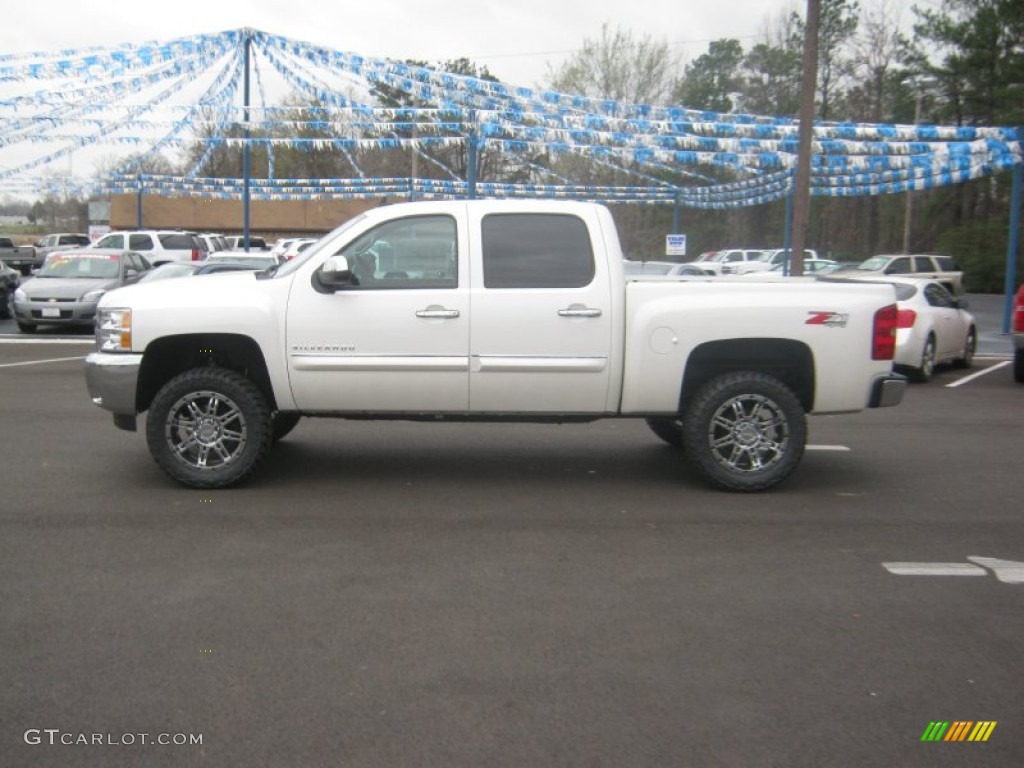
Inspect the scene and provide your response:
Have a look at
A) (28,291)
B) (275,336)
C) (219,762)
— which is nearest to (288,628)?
(219,762)

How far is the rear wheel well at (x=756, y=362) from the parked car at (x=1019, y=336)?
25.4ft

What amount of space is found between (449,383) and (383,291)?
2.58ft

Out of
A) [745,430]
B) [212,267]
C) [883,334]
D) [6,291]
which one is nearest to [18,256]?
[6,291]

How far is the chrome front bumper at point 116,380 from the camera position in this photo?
23.2ft

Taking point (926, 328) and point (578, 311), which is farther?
point (926, 328)

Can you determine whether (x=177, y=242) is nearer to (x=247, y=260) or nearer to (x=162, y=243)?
(x=162, y=243)

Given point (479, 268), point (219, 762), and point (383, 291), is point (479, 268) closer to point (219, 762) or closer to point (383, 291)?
point (383, 291)

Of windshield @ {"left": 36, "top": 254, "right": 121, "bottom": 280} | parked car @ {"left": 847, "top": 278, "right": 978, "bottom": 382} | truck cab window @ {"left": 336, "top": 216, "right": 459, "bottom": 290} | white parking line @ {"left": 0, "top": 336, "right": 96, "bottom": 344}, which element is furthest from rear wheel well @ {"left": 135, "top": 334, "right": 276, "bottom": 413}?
windshield @ {"left": 36, "top": 254, "right": 121, "bottom": 280}

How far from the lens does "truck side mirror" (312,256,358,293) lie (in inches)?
269

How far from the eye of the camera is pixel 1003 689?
4164 mm

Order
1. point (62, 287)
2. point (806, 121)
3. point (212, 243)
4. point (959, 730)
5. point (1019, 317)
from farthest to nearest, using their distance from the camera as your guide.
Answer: point (212, 243)
point (62, 287)
point (806, 121)
point (1019, 317)
point (959, 730)

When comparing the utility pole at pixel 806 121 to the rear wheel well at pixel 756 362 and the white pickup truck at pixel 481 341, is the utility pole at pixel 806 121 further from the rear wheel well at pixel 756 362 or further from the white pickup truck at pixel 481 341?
the white pickup truck at pixel 481 341

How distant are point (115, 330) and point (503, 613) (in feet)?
12.4

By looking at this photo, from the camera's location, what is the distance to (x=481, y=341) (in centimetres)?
708
